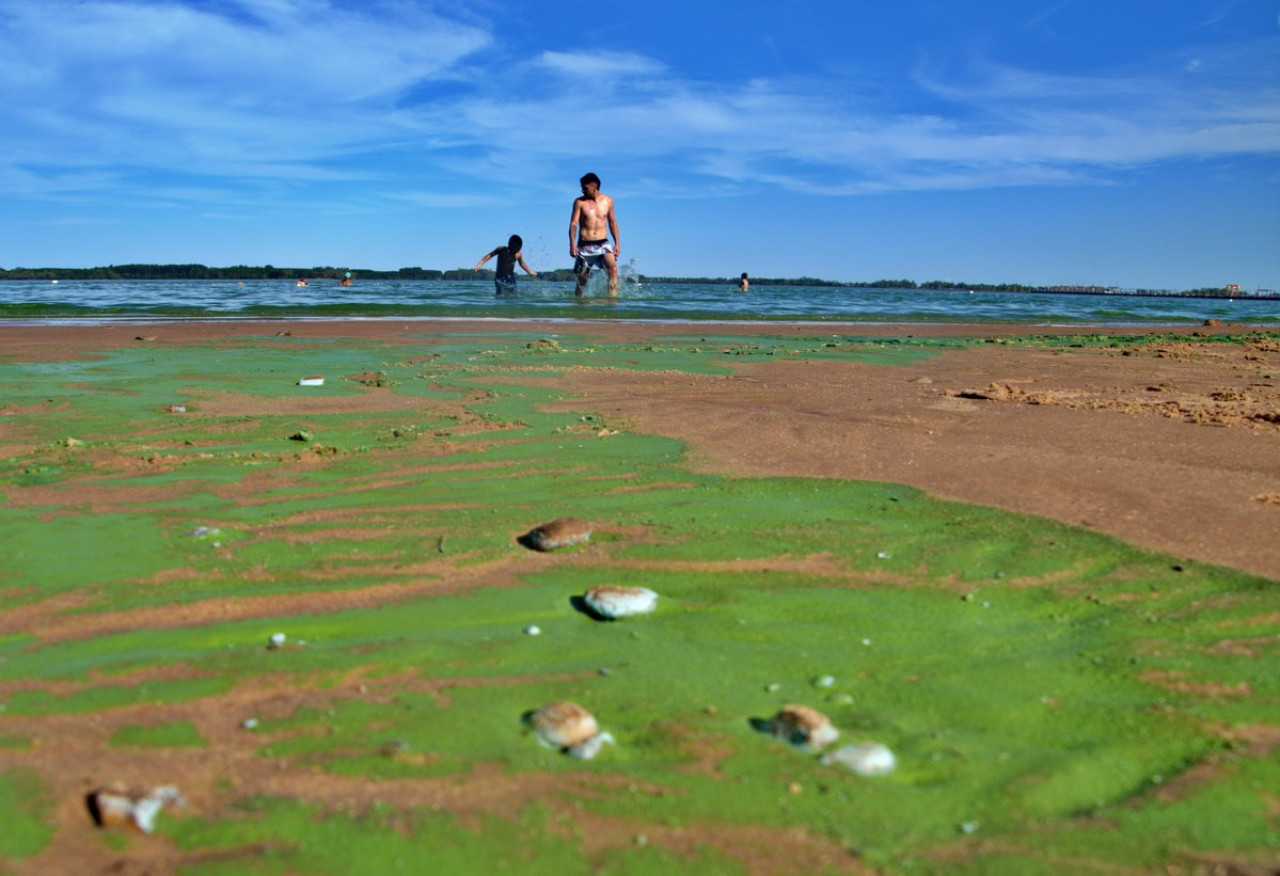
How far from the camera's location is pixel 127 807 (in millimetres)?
1646

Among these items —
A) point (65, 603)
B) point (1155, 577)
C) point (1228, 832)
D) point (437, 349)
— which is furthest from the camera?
point (437, 349)

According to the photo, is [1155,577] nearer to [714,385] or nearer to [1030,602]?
[1030,602]

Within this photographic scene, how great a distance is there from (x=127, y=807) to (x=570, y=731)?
0.80 m

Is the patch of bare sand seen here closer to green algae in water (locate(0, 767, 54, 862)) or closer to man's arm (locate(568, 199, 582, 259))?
green algae in water (locate(0, 767, 54, 862))

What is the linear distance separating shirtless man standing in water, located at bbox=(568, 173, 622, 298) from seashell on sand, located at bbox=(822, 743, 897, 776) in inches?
659

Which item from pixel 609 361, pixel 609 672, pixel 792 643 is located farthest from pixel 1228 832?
pixel 609 361

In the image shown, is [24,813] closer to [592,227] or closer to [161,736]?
[161,736]

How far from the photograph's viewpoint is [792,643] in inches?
96.7

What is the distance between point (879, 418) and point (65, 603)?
4258mm

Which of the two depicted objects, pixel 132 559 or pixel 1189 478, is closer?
pixel 132 559

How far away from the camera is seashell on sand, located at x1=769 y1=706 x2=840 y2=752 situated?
1915 millimetres

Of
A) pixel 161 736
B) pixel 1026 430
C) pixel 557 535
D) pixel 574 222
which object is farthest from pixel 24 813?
pixel 574 222

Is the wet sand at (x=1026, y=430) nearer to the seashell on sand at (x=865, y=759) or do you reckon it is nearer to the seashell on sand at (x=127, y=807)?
the seashell on sand at (x=865, y=759)

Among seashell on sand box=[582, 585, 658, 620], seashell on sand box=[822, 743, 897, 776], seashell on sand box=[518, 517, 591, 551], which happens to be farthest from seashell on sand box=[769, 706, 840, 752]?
seashell on sand box=[518, 517, 591, 551]
